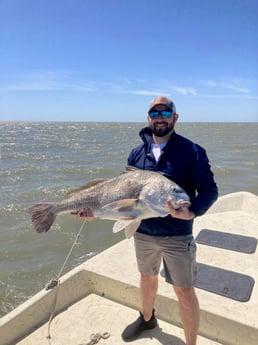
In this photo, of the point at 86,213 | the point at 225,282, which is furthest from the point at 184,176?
the point at 225,282

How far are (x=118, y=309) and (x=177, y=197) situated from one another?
205cm

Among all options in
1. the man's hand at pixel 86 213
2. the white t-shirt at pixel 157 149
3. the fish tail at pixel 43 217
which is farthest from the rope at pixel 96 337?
the white t-shirt at pixel 157 149

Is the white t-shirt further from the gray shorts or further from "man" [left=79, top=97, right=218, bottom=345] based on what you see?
the gray shorts

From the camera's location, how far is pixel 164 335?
3.57 metres

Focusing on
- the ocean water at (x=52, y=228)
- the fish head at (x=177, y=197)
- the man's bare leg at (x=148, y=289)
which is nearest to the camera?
the fish head at (x=177, y=197)

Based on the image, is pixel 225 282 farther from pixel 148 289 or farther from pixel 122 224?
pixel 122 224

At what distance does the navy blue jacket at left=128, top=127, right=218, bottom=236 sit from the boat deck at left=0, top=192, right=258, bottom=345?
3.77 ft

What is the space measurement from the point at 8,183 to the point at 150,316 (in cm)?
1296

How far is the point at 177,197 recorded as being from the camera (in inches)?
106

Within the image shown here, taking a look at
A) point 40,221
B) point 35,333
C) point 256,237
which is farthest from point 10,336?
point 256,237

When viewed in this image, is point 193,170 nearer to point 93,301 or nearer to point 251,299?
point 251,299

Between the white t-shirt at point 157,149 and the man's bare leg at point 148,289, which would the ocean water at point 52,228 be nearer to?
the man's bare leg at point 148,289

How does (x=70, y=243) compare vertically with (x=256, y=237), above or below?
below

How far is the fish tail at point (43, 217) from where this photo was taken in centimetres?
319
